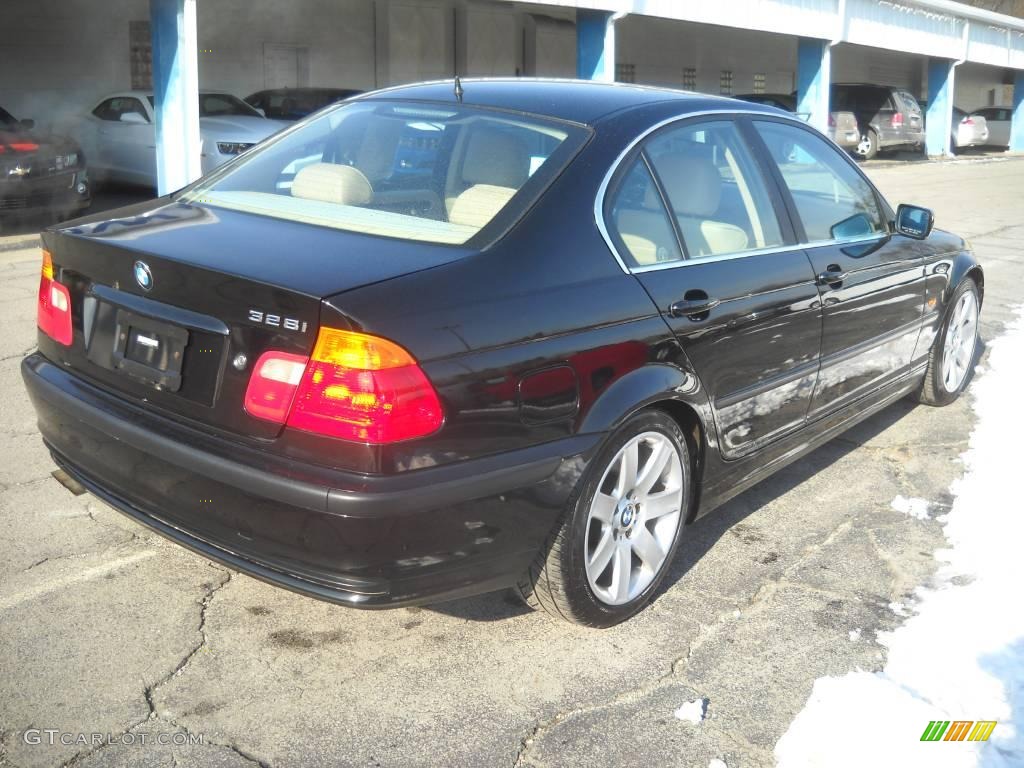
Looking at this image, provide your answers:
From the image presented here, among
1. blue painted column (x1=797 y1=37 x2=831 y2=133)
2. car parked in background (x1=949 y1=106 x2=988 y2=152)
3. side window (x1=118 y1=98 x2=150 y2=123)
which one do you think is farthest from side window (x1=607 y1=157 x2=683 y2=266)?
car parked in background (x1=949 y1=106 x2=988 y2=152)

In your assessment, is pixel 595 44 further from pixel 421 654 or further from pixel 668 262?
pixel 421 654

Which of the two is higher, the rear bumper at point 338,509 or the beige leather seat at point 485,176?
the beige leather seat at point 485,176

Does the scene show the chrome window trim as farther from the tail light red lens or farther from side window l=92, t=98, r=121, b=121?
side window l=92, t=98, r=121, b=121

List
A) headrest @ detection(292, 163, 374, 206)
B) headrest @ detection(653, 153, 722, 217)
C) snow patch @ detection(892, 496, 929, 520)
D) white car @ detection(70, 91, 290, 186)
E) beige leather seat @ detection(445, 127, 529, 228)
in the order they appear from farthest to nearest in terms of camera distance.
Result: white car @ detection(70, 91, 290, 186) → snow patch @ detection(892, 496, 929, 520) → headrest @ detection(653, 153, 722, 217) → headrest @ detection(292, 163, 374, 206) → beige leather seat @ detection(445, 127, 529, 228)

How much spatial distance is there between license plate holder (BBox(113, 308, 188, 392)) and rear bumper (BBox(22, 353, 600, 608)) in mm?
102

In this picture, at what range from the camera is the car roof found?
134 inches

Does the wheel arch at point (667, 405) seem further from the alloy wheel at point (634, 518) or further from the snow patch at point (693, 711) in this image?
the snow patch at point (693, 711)

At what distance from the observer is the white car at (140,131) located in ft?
44.8

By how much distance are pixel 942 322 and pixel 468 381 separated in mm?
3367

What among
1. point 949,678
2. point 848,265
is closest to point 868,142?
point 848,265

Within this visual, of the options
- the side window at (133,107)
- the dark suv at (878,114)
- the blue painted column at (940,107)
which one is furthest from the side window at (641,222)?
the blue painted column at (940,107)

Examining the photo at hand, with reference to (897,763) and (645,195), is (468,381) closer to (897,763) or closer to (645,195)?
(645,195)

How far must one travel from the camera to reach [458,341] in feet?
8.54

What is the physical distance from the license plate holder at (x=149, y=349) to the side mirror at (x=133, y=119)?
498 inches
